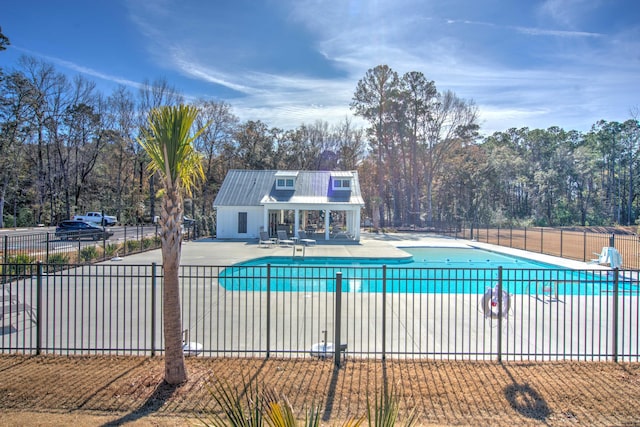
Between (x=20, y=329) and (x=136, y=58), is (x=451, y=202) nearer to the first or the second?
(x=136, y=58)

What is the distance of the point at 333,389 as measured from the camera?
15.3 feet

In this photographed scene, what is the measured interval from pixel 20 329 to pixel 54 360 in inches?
95.1

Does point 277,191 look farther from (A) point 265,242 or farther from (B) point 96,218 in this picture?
(B) point 96,218

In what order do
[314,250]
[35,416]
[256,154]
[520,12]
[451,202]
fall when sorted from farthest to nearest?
[451,202], [256,154], [314,250], [520,12], [35,416]

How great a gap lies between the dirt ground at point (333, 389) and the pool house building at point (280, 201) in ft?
64.8

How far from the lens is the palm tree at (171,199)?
4.70 metres

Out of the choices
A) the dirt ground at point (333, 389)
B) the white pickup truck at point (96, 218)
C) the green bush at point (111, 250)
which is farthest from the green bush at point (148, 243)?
the white pickup truck at point (96, 218)

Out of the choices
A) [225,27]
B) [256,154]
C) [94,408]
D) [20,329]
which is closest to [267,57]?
[225,27]

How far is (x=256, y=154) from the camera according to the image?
41656 mm

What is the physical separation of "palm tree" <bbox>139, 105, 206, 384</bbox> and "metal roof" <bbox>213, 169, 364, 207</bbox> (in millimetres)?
20414

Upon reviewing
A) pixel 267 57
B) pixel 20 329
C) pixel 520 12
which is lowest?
pixel 20 329

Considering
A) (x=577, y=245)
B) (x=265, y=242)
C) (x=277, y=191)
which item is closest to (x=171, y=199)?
(x=265, y=242)

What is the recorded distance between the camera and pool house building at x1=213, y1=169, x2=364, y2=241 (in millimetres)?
25500

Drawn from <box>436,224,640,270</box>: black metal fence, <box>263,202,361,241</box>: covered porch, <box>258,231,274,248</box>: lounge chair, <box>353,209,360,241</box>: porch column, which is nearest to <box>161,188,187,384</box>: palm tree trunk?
<box>436,224,640,270</box>: black metal fence
